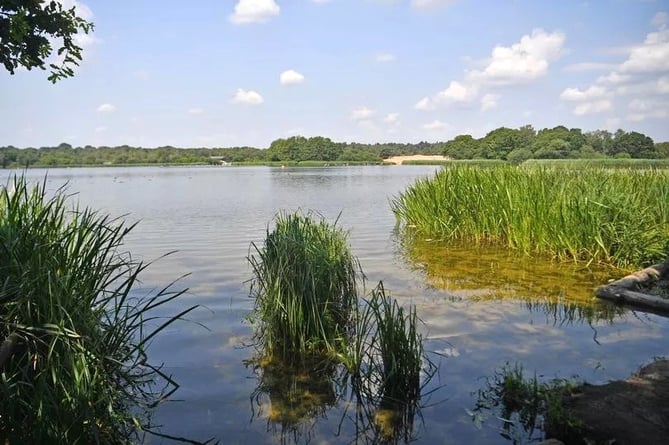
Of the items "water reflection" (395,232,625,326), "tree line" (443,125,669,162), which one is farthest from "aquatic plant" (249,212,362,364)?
"tree line" (443,125,669,162)

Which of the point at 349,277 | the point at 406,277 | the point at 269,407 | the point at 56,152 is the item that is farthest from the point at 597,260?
the point at 56,152

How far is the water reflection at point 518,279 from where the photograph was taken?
8.57 m

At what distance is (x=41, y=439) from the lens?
3520 millimetres

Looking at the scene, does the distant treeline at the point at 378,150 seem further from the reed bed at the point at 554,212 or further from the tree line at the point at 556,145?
the reed bed at the point at 554,212

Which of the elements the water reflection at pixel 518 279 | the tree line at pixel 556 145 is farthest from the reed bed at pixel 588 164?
the tree line at pixel 556 145

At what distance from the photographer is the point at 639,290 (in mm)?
9188

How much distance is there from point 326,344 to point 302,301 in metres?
0.66

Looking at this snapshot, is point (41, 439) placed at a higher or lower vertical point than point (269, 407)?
higher

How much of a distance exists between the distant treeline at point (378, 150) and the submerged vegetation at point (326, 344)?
261 ft

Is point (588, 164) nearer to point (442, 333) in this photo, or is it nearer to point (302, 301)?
point (442, 333)

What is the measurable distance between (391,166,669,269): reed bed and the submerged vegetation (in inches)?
217

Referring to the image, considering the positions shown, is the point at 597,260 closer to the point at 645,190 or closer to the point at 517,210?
the point at 517,210

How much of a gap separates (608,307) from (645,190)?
6.41 metres

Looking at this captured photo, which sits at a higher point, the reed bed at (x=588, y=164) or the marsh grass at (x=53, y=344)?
the reed bed at (x=588, y=164)
